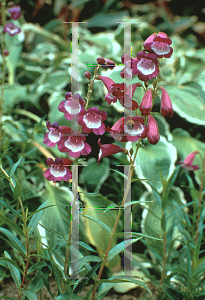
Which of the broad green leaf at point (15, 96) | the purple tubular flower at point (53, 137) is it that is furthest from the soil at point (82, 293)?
the broad green leaf at point (15, 96)

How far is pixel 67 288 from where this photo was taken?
583 mm

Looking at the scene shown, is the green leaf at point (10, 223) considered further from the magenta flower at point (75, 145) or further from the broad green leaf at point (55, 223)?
the broad green leaf at point (55, 223)

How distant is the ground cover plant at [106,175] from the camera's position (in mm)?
521

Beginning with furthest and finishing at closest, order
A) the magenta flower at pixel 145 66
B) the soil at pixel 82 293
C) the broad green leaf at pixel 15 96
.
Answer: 1. the broad green leaf at pixel 15 96
2. the soil at pixel 82 293
3. the magenta flower at pixel 145 66

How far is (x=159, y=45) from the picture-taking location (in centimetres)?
51

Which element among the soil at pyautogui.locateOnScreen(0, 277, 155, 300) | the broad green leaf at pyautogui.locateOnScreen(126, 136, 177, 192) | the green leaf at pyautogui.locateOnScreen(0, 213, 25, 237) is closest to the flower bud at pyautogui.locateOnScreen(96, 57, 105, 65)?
the green leaf at pyautogui.locateOnScreen(0, 213, 25, 237)

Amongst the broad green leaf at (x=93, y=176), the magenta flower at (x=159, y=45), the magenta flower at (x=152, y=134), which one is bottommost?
the broad green leaf at (x=93, y=176)

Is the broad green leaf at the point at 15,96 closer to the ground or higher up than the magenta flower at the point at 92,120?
closer to the ground

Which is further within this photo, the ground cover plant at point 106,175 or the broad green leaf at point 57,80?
the broad green leaf at point 57,80

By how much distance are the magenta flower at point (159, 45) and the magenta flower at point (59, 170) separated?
24 centimetres

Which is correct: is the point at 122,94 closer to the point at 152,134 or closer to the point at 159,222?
the point at 152,134

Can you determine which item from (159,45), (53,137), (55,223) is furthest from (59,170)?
(55,223)

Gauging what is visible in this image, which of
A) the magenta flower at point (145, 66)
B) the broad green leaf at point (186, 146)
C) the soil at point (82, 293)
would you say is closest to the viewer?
the magenta flower at point (145, 66)

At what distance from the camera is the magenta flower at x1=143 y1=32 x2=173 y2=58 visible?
1.63 ft
